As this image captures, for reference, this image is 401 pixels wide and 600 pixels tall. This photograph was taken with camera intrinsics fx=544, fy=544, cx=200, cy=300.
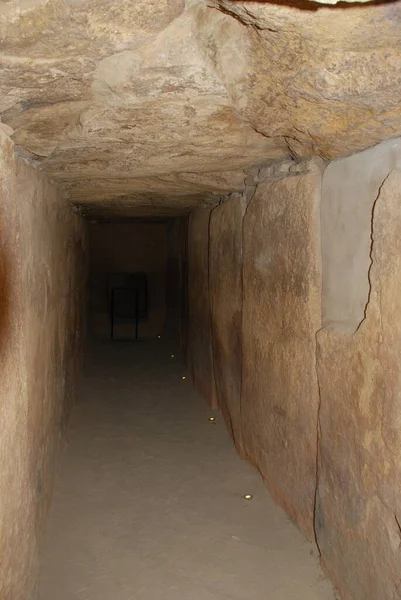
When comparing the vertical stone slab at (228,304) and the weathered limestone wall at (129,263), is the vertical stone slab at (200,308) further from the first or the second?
the weathered limestone wall at (129,263)

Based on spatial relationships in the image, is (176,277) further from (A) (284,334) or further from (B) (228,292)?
(A) (284,334)

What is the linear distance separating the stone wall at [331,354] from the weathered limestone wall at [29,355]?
1.14m

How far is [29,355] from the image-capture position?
7.61 ft

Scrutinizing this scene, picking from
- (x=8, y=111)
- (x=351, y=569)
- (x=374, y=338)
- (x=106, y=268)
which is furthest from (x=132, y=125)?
(x=106, y=268)

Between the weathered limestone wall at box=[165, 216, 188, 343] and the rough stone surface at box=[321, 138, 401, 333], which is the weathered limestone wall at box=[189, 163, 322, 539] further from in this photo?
the weathered limestone wall at box=[165, 216, 188, 343]

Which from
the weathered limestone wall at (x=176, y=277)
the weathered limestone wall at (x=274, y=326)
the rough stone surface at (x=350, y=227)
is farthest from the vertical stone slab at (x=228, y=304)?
the weathered limestone wall at (x=176, y=277)

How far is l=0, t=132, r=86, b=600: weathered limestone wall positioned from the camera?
5.61ft

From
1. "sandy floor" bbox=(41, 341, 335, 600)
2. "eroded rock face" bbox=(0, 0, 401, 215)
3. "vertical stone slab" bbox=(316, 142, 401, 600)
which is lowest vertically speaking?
"sandy floor" bbox=(41, 341, 335, 600)

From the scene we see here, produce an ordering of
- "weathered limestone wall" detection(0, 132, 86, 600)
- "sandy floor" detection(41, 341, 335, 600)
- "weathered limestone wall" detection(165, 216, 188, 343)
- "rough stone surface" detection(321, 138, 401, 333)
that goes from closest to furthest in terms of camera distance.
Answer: "weathered limestone wall" detection(0, 132, 86, 600)
"rough stone surface" detection(321, 138, 401, 333)
"sandy floor" detection(41, 341, 335, 600)
"weathered limestone wall" detection(165, 216, 188, 343)

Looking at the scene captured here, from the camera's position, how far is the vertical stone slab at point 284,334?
7.78ft

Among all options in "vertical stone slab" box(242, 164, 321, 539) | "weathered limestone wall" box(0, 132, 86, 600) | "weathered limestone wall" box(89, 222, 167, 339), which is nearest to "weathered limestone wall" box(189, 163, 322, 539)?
"vertical stone slab" box(242, 164, 321, 539)

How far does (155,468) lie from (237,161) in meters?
1.99

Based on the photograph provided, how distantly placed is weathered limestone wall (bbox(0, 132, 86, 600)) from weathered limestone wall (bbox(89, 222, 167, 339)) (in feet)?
13.6

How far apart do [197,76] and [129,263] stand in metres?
7.02
